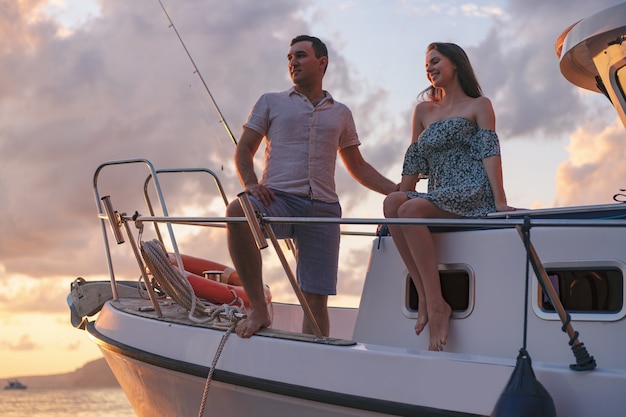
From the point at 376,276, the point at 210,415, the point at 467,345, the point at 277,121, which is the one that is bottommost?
the point at 210,415

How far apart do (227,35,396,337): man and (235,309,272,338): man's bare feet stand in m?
0.30

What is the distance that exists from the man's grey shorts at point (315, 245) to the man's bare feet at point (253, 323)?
1.77 ft

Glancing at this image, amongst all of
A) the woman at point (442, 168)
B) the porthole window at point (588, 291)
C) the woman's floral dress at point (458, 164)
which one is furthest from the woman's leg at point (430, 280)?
the porthole window at point (588, 291)

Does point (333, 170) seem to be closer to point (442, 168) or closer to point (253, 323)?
point (442, 168)

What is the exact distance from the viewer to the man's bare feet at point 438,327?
4.36m

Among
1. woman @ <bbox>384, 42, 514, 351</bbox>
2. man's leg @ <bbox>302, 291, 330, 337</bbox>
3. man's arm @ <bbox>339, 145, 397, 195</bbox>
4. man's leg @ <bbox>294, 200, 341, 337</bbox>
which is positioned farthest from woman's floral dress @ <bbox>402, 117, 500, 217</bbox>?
man's leg @ <bbox>302, 291, 330, 337</bbox>

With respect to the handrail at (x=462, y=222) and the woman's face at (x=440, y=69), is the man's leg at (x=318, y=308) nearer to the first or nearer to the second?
the handrail at (x=462, y=222)

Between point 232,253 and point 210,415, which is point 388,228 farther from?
point 210,415

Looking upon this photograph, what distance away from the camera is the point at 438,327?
437cm

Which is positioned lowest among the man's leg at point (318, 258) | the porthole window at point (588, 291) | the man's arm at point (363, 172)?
the porthole window at point (588, 291)

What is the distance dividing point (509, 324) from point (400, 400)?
0.63 meters

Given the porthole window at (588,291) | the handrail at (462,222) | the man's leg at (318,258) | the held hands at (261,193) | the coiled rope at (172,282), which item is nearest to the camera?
the handrail at (462,222)

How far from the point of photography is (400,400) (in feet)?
13.0

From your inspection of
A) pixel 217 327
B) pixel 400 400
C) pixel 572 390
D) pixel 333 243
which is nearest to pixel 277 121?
pixel 333 243
